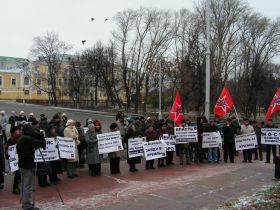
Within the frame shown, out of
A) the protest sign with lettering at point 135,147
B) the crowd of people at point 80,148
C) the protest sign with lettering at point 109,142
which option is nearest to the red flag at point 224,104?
the crowd of people at point 80,148

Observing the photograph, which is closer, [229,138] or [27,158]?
[27,158]

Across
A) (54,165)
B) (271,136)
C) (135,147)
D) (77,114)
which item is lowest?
(54,165)

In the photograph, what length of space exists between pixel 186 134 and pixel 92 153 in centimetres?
436

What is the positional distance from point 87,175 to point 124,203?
13.3 feet

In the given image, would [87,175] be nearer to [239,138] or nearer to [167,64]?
[239,138]


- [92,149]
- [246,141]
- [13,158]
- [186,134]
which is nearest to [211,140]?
[186,134]

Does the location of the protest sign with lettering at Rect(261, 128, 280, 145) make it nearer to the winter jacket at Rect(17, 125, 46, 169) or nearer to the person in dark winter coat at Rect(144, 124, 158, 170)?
the person in dark winter coat at Rect(144, 124, 158, 170)

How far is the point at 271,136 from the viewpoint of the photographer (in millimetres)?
16609

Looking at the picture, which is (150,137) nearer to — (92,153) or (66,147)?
(92,153)

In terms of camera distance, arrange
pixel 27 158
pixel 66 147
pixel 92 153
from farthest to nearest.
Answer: pixel 92 153, pixel 66 147, pixel 27 158

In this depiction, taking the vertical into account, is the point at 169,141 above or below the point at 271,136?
below

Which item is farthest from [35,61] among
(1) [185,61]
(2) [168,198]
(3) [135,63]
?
(2) [168,198]

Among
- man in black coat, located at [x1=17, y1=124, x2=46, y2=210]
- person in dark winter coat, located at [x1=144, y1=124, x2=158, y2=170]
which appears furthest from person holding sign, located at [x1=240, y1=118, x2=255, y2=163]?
man in black coat, located at [x1=17, y1=124, x2=46, y2=210]

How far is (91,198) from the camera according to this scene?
35.2 feet
